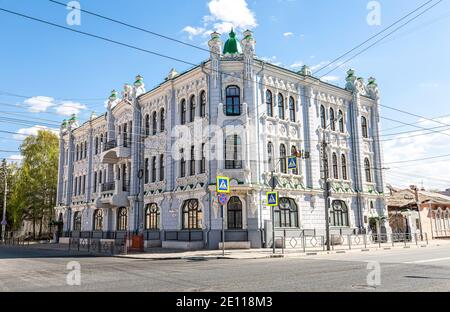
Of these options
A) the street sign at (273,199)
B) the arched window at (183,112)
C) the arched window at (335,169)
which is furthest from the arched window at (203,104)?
the arched window at (335,169)

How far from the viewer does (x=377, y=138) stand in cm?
3709

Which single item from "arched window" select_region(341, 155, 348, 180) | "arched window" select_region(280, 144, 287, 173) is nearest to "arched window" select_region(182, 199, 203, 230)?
"arched window" select_region(280, 144, 287, 173)

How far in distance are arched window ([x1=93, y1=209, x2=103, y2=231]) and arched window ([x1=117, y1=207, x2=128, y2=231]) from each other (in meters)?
3.91

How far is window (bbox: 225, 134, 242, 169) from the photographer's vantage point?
27172 millimetres

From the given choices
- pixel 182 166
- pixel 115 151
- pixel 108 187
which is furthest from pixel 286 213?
pixel 108 187

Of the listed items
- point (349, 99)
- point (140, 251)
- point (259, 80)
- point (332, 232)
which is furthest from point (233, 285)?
point (349, 99)

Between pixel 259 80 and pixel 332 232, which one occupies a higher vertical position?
pixel 259 80

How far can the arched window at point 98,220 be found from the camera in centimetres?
4022

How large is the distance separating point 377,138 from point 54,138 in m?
42.5

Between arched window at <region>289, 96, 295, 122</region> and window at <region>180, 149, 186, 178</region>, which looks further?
arched window at <region>289, 96, 295, 122</region>

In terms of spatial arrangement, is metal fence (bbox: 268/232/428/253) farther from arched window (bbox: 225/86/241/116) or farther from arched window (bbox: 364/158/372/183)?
arched window (bbox: 225/86/241/116)

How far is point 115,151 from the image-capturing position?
36.6 meters
